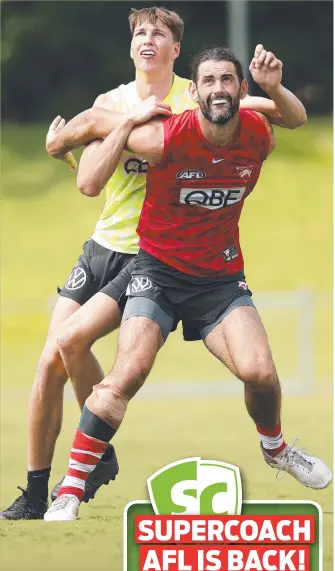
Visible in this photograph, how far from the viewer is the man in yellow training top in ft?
21.7

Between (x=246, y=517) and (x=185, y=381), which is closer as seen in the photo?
(x=246, y=517)

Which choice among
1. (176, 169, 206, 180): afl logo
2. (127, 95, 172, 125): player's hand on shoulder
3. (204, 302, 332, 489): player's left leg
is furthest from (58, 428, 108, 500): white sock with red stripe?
(127, 95, 172, 125): player's hand on shoulder

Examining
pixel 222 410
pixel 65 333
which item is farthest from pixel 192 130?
pixel 222 410

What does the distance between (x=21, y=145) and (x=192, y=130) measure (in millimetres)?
21903

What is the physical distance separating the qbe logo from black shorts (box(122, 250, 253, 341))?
2.55 ft

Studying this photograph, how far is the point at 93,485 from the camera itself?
24.3 ft

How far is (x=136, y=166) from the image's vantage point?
22.8 feet

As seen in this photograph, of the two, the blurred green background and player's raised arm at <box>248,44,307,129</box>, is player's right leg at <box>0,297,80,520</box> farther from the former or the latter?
the blurred green background

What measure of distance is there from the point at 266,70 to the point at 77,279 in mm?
1616

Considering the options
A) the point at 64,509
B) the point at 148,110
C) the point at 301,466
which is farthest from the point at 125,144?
the point at 301,466

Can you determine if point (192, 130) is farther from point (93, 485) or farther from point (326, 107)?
point (326, 107)

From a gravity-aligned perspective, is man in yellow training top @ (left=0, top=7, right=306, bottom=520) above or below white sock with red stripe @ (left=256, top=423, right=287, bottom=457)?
above

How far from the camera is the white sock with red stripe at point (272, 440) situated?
278 inches

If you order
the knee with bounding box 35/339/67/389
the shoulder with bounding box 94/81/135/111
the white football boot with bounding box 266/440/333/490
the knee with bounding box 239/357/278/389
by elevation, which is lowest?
the white football boot with bounding box 266/440/333/490
